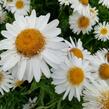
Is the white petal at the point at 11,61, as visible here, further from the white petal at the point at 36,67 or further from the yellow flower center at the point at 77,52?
the yellow flower center at the point at 77,52

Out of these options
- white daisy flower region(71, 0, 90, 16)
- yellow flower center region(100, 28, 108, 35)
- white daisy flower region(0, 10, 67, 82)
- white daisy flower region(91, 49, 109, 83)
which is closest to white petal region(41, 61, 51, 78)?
white daisy flower region(0, 10, 67, 82)

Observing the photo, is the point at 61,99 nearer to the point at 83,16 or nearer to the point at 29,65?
the point at 29,65

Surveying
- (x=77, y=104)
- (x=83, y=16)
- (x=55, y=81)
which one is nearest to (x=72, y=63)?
(x=55, y=81)

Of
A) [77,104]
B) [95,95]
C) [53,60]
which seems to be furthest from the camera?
[77,104]

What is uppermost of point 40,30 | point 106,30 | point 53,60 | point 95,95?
point 106,30

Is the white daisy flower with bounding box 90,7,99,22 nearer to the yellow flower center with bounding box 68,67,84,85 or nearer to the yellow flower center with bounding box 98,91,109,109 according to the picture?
the yellow flower center with bounding box 68,67,84,85

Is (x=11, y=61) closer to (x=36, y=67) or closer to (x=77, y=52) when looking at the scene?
(x=36, y=67)

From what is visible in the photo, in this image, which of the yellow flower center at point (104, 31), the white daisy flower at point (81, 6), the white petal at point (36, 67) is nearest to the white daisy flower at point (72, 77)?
the white petal at point (36, 67)

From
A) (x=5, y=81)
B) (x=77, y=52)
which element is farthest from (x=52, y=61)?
(x=5, y=81)
